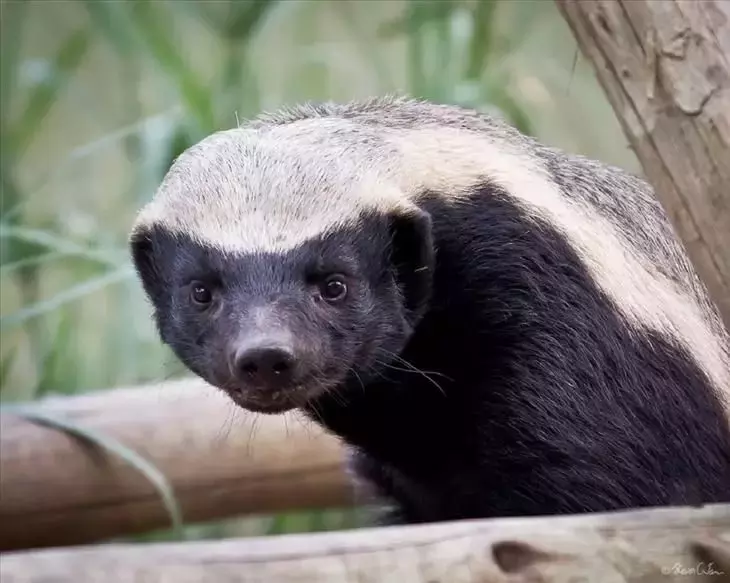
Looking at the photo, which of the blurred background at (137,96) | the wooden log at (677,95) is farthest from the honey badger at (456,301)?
the blurred background at (137,96)

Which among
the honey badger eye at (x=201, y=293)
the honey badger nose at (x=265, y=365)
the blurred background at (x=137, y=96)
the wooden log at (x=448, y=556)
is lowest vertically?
the wooden log at (x=448, y=556)

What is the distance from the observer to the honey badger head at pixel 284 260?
1126mm

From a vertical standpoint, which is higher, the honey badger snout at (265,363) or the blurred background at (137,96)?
the blurred background at (137,96)

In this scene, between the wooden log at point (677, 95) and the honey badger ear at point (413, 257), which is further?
the honey badger ear at point (413, 257)

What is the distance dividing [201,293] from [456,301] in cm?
29

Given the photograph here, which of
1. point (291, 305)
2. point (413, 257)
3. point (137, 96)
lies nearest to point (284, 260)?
point (291, 305)

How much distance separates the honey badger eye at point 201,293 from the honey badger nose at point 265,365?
14 centimetres

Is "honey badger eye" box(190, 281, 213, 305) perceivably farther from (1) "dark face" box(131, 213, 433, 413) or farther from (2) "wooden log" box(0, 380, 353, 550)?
(2) "wooden log" box(0, 380, 353, 550)

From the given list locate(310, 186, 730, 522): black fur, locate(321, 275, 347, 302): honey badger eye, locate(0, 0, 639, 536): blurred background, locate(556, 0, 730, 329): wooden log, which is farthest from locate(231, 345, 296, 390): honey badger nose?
locate(0, 0, 639, 536): blurred background

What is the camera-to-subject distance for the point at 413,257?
125cm

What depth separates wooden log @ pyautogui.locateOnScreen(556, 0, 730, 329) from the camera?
95 cm

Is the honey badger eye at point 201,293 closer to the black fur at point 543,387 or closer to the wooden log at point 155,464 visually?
the black fur at point 543,387

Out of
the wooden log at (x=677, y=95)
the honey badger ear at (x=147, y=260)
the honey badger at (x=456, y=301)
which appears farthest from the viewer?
the honey badger ear at (x=147, y=260)

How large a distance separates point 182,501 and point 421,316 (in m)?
0.74
